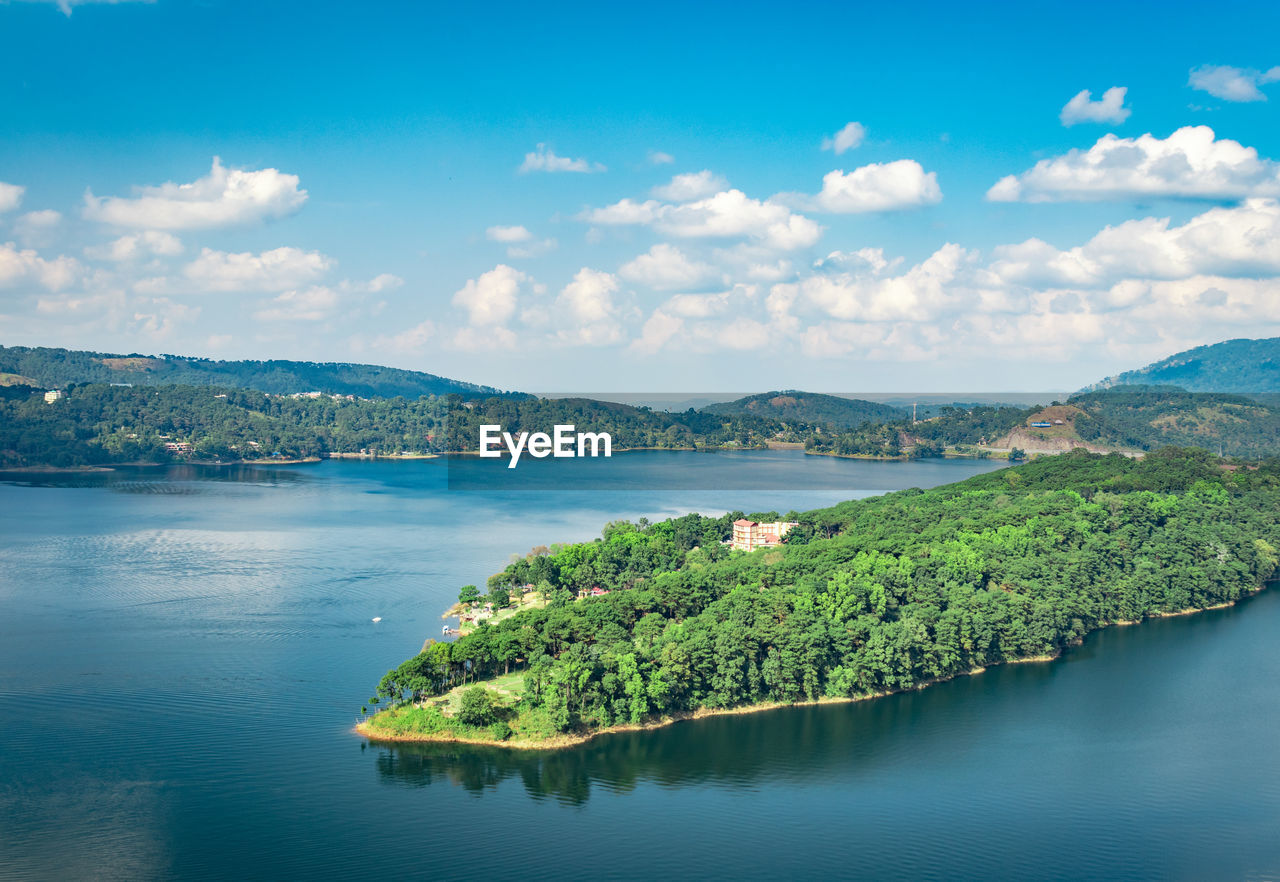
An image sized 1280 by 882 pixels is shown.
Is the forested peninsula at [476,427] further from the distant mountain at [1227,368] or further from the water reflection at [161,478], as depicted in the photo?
the distant mountain at [1227,368]

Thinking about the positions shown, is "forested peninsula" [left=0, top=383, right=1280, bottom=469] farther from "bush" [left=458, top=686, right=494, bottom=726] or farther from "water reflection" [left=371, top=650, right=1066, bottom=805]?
"water reflection" [left=371, top=650, right=1066, bottom=805]

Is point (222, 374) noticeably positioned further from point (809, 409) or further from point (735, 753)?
point (735, 753)

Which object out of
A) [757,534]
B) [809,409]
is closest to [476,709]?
[757,534]

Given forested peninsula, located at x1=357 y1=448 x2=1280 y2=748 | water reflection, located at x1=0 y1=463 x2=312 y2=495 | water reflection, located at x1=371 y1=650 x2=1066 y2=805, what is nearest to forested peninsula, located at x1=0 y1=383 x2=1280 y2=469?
water reflection, located at x1=0 y1=463 x2=312 y2=495

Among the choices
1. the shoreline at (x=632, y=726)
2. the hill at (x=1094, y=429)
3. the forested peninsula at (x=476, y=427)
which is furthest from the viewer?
the hill at (x=1094, y=429)

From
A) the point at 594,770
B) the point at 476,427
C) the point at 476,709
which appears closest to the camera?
the point at 594,770

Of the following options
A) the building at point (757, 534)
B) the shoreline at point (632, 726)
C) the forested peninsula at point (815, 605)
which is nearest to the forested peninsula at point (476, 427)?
the forested peninsula at point (815, 605)

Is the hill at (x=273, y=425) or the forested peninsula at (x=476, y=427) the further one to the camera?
the forested peninsula at (x=476, y=427)
